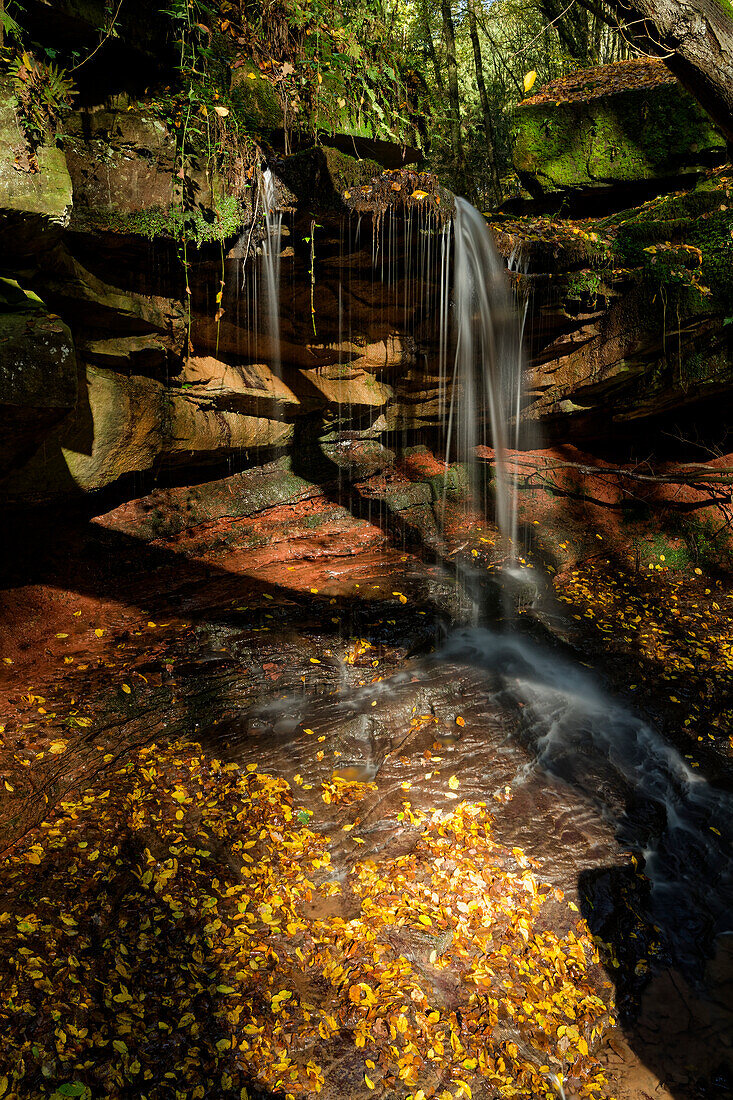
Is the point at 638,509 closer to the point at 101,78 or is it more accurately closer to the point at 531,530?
the point at 531,530

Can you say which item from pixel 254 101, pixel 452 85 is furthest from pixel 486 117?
pixel 254 101

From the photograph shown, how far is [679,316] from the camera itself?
8.49 meters

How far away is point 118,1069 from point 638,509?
989 centimetres

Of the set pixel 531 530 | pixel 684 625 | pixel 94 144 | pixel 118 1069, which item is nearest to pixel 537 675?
pixel 684 625

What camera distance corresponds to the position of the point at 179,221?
6547mm

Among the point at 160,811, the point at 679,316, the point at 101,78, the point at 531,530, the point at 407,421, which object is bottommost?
the point at 160,811

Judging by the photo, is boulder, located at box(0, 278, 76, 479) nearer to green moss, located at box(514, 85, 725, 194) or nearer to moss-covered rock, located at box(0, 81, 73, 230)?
moss-covered rock, located at box(0, 81, 73, 230)

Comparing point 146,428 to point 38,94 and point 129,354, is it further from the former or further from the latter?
point 38,94

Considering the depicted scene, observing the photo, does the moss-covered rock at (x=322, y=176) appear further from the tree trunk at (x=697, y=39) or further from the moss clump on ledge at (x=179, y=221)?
the tree trunk at (x=697, y=39)

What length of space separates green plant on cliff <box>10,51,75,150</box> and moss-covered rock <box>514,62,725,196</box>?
879 cm

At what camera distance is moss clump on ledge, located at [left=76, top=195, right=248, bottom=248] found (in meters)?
6.21

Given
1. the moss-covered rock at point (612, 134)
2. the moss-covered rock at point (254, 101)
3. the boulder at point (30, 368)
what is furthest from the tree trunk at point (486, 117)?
the boulder at point (30, 368)

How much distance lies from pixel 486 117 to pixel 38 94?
14.1 metres

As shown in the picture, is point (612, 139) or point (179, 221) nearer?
point (179, 221)
